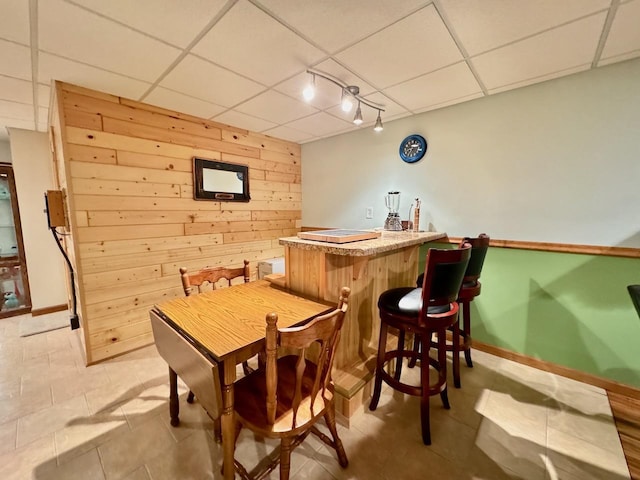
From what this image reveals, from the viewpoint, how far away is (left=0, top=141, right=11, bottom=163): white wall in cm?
345

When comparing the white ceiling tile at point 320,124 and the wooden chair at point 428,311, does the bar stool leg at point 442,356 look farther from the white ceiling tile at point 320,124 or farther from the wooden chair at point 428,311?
the white ceiling tile at point 320,124

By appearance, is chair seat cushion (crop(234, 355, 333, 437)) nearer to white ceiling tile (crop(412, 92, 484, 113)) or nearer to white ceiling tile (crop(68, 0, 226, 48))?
white ceiling tile (crop(68, 0, 226, 48))

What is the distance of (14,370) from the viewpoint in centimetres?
227

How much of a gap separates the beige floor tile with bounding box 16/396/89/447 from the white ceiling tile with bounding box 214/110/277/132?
273 centimetres

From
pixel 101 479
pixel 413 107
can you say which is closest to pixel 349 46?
pixel 413 107

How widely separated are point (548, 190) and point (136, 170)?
3.59m

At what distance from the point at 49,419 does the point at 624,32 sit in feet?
14.0

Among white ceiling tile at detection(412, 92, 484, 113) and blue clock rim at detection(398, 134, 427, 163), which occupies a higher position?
white ceiling tile at detection(412, 92, 484, 113)

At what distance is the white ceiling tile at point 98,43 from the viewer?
136 cm

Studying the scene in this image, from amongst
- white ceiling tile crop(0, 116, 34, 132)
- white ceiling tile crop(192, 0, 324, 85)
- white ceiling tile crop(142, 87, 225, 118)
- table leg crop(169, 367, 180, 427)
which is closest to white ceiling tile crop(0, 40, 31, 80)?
white ceiling tile crop(142, 87, 225, 118)

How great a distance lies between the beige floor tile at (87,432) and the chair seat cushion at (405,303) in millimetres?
1801

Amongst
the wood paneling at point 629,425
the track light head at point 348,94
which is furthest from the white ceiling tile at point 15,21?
the wood paneling at point 629,425

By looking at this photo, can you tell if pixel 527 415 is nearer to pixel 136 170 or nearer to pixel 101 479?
pixel 101 479

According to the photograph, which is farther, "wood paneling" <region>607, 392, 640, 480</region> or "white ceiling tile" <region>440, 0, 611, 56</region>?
"wood paneling" <region>607, 392, 640, 480</region>
